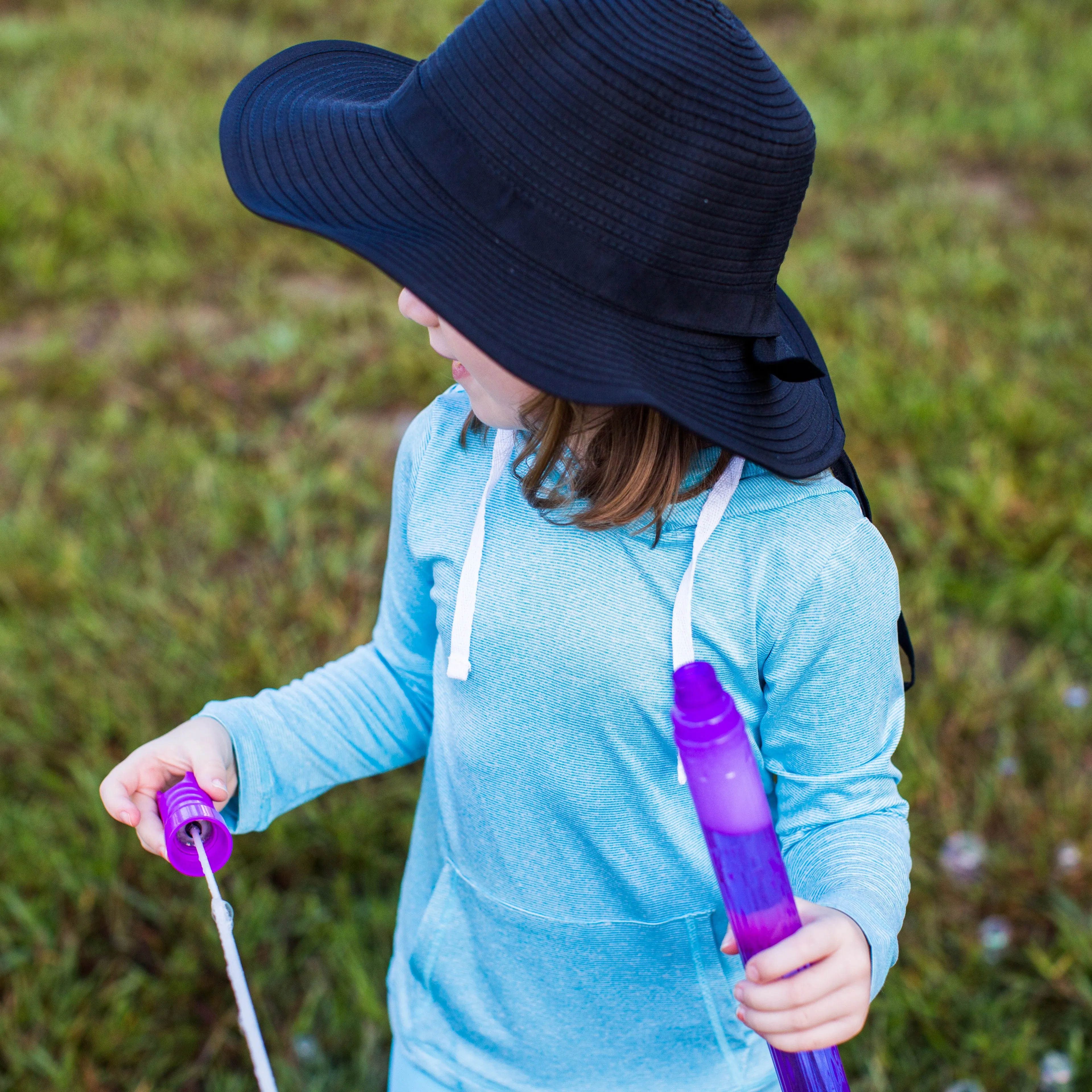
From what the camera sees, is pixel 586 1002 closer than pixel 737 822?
No

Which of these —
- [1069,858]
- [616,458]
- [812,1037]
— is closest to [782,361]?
[616,458]

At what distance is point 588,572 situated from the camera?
1058 millimetres

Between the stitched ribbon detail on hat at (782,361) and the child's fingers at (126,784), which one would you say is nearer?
the stitched ribbon detail on hat at (782,361)

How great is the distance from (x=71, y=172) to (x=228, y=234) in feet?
2.30

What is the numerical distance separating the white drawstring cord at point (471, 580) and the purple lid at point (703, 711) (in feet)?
1.28

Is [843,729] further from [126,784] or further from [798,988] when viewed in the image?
[126,784]

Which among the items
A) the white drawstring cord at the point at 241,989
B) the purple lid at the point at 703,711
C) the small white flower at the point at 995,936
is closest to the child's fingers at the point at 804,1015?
the purple lid at the point at 703,711

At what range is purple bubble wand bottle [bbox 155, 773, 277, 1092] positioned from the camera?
96cm

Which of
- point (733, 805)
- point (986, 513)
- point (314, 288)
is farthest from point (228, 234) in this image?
point (733, 805)

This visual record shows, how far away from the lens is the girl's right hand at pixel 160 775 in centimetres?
110

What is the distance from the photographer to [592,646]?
1.05 meters

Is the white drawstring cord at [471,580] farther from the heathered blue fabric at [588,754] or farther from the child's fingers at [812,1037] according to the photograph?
the child's fingers at [812,1037]

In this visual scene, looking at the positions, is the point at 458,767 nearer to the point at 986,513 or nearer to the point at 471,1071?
the point at 471,1071

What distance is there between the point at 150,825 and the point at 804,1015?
0.65 meters
